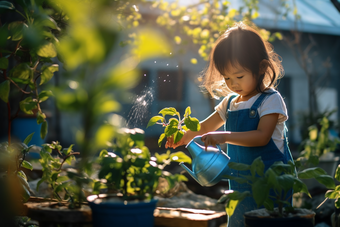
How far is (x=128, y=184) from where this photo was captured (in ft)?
2.58

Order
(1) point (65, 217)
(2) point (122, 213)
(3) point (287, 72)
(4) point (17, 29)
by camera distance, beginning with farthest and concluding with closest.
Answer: (3) point (287, 72)
(4) point (17, 29)
(1) point (65, 217)
(2) point (122, 213)

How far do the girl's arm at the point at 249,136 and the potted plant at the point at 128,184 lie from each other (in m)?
0.33

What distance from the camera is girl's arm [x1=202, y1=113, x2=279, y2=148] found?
110cm

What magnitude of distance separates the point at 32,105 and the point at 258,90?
36.4 inches

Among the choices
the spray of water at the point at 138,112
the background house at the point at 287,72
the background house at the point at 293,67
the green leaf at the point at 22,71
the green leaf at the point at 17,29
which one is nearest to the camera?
the green leaf at the point at 17,29

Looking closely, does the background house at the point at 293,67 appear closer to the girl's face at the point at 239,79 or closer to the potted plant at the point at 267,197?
the girl's face at the point at 239,79

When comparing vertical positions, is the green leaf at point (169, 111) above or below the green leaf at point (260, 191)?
Answer: above

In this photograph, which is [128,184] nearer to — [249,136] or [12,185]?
[12,185]

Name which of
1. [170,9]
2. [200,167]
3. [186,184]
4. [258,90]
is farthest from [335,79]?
[200,167]

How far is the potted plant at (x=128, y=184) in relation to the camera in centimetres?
70

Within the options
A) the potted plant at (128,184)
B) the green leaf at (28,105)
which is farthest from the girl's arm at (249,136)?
the green leaf at (28,105)


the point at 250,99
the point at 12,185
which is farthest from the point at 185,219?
the point at 250,99

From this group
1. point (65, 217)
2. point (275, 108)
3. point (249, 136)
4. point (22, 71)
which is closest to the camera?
point (65, 217)

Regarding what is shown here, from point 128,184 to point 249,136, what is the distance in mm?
569
